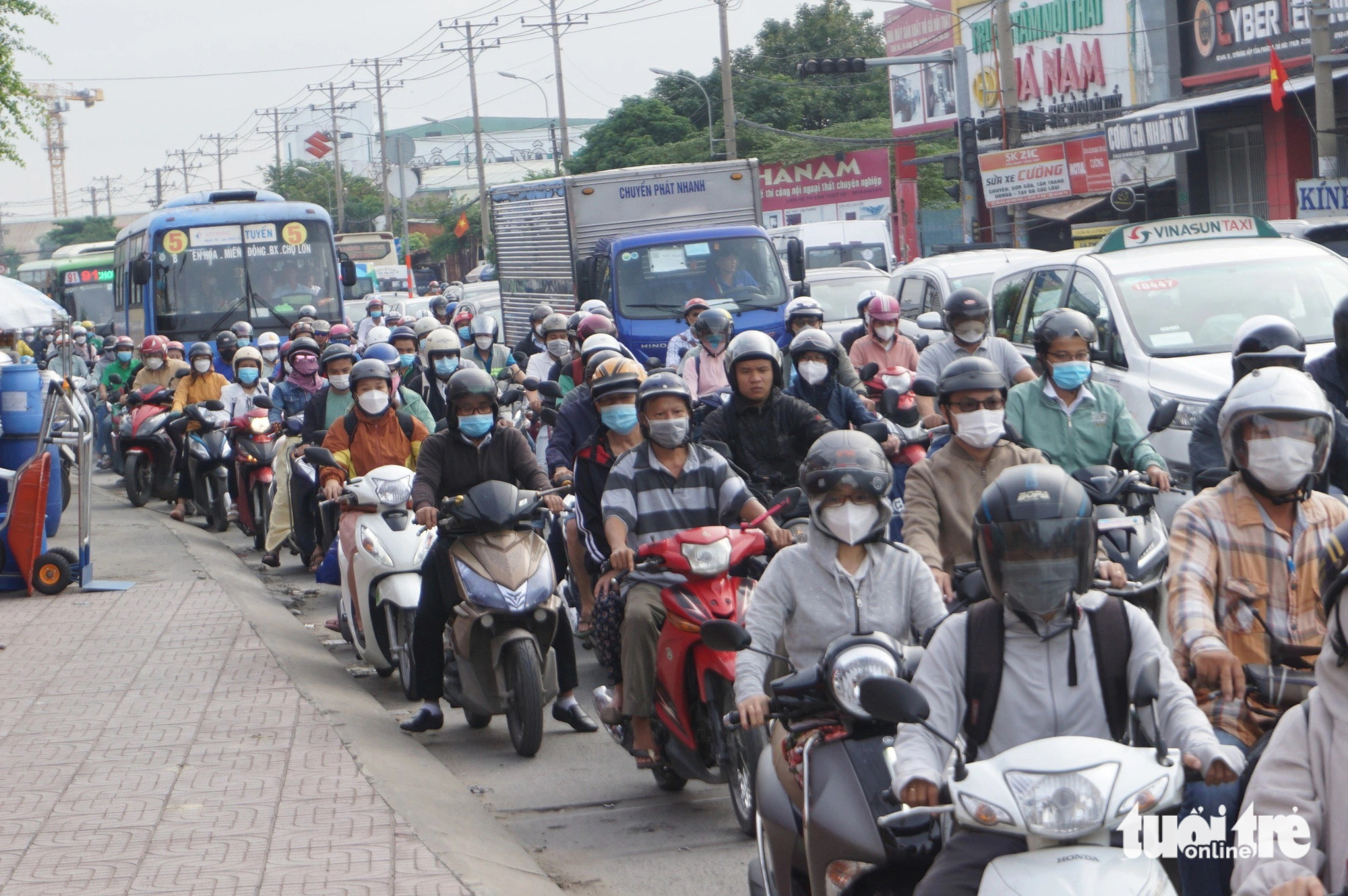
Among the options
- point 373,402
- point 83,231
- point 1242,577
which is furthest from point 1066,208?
point 83,231

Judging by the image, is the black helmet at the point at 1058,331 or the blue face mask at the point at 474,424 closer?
the black helmet at the point at 1058,331

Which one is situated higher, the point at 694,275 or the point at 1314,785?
the point at 694,275

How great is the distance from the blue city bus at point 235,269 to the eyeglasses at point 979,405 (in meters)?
17.7

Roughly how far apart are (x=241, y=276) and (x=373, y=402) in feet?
45.2

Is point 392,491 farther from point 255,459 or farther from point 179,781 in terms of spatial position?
point 255,459

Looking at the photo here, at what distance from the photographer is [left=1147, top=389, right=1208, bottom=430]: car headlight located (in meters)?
9.20

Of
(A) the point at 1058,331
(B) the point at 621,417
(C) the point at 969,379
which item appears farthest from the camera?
(B) the point at 621,417

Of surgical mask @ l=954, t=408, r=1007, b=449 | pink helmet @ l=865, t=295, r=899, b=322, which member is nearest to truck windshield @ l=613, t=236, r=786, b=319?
pink helmet @ l=865, t=295, r=899, b=322

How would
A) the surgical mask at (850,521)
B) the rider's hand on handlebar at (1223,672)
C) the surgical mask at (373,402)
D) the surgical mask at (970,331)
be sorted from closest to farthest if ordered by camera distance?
the rider's hand on handlebar at (1223,672) < the surgical mask at (850,521) < the surgical mask at (970,331) < the surgical mask at (373,402)

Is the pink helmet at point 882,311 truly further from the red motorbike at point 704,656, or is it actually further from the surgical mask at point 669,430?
the red motorbike at point 704,656

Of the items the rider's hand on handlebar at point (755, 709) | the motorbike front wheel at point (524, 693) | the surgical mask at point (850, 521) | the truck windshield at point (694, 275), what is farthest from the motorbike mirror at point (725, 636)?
the truck windshield at point (694, 275)

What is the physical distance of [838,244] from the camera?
104 ft

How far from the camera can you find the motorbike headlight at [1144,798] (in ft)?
9.82

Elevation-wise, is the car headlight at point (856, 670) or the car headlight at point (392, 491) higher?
the car headlight at point (392, 491)
